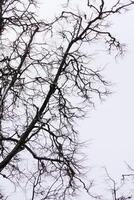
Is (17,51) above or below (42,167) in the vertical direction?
above

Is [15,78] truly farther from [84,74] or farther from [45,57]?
[84,74]

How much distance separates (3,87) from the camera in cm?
1182

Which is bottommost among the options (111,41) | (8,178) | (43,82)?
(8,178)

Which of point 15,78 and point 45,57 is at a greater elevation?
point 45,57

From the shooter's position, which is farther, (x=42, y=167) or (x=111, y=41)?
(x=111, y=41)

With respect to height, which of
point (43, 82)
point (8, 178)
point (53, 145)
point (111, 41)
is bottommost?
point (8, 178)

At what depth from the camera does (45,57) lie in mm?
12445

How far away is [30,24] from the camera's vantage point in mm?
11773

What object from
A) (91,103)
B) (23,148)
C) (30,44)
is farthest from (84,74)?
(23,148)

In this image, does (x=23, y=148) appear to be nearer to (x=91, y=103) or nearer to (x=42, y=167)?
(x=42, y=167)

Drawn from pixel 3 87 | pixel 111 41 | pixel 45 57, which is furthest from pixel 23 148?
pixel 111 41

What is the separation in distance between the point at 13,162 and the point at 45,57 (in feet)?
9.02

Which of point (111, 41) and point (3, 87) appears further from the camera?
point (111, 41)

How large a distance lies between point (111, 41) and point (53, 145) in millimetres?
3153
